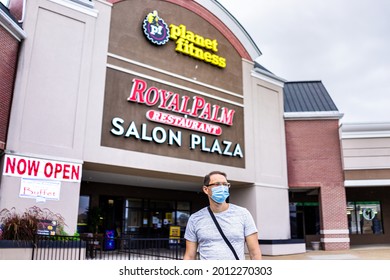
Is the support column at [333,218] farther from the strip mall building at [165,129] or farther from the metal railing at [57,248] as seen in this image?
the metal railing at [57,248]

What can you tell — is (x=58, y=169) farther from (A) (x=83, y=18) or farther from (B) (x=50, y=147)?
(A) (x=83, y=18)

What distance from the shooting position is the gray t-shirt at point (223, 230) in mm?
3605

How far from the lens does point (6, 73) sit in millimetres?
13273

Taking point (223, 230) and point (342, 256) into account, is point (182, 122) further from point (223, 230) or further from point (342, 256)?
point (223, 230)

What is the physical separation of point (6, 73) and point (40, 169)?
3572mm

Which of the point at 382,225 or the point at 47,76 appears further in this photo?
the point at 382,225

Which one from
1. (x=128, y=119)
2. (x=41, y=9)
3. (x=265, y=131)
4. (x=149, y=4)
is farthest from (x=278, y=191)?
(x=41, y=9)

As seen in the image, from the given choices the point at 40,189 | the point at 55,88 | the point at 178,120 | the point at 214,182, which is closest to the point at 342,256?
the point at 178,120

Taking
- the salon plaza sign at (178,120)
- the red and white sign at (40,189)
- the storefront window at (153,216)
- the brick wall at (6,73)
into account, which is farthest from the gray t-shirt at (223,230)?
the storefront window at (153,216)

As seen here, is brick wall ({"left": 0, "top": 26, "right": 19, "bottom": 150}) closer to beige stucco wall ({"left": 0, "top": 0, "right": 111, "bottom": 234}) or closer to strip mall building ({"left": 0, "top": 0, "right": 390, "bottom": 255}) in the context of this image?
strip mall building ({"left": 0, "top": 0, "right": 390, "bottom": 255})

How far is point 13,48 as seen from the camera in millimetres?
13570

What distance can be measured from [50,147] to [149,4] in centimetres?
846

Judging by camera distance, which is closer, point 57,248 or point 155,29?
point 57,248

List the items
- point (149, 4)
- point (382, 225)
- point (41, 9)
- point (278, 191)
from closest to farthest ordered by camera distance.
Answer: point (41, 9) → point (149, 4) → point (278, 191) → point (382, 225)
